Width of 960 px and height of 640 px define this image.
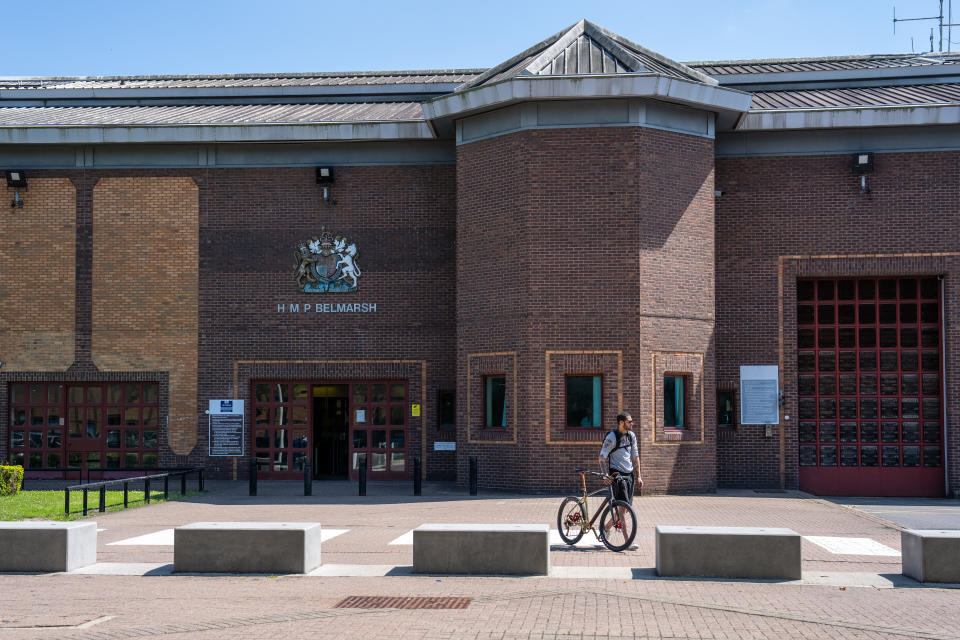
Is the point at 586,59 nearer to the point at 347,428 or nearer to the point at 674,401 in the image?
the point at 674,401

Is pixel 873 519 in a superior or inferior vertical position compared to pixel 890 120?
inferior

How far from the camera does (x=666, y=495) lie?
68.1 ft

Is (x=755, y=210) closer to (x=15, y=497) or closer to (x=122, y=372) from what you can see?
(x=122, y=372)

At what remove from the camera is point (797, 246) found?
23.2 meters

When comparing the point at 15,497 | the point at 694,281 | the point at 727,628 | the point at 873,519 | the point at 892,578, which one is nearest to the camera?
the point at 727,628

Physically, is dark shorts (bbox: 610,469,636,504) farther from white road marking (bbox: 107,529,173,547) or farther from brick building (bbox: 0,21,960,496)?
brick building (bbox: 0,21,960,496)

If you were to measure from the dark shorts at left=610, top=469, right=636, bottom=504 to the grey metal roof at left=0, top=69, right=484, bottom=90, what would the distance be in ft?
56.6

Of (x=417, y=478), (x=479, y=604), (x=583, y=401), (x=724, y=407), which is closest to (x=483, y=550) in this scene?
(x=479, y=604)

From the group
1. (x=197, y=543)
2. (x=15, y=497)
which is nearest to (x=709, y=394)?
(x=197, y=543)

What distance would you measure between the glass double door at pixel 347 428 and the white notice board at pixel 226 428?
370 mm

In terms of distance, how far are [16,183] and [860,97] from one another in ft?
68.0

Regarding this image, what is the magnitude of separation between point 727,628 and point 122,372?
18942 millimetres

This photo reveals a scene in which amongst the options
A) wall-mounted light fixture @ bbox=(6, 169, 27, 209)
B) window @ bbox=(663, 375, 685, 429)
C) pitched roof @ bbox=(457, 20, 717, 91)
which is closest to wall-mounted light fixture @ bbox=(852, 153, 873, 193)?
pitched roof @ bbox=(457, 20, 717, 91)

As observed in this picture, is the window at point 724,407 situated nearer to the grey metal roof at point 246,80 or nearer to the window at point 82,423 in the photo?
the grey metal roof at point 246,80
